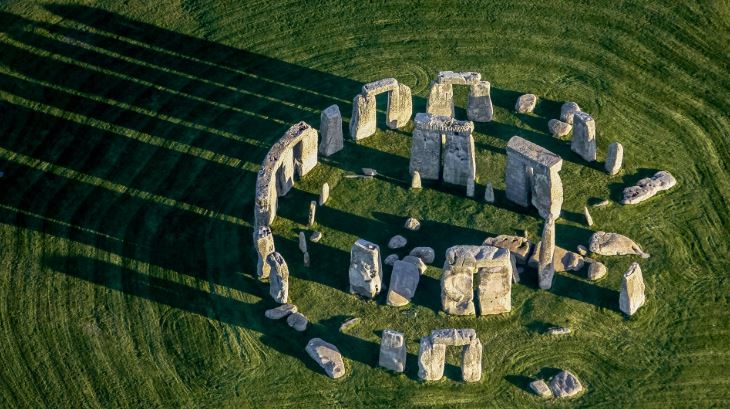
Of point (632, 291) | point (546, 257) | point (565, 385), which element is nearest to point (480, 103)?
point (546, 257)

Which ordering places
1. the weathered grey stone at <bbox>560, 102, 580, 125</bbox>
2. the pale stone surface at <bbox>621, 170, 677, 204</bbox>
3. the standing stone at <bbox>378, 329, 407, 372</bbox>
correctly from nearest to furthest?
the standing stone at <bbox>378, 329, 407, 372</bbox>
the pale stone surface at <bbox>621, 170, 677, 204</bbox>
the weathered grey stone at <bbox>560, 102, 580, 125</bbox>

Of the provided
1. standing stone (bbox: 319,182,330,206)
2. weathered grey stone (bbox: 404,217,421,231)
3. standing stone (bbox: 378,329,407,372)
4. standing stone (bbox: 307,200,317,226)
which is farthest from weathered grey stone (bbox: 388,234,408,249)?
standing stone (bbox: 378,329,407,372)

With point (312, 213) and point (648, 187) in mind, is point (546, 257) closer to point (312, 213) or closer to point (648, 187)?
point (648, 187)

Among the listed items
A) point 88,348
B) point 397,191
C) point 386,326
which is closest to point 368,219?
point 397,191

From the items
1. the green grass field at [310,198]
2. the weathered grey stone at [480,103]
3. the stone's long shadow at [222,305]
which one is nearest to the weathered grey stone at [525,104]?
the green grass field at [310,198]

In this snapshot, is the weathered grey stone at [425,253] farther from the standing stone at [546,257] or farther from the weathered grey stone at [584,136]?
the weathered grey stone at [584,136]

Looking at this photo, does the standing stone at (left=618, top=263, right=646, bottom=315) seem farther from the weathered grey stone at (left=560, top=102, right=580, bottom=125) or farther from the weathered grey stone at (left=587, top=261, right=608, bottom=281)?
the weathered grey stone at (left=560, top=102, right=580, bottom=125)

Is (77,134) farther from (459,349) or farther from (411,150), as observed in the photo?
(459,349)

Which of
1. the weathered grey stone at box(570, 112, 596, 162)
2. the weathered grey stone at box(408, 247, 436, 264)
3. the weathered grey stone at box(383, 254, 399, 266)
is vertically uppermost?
the weathered grey stone at box(570, 112, 596, 162)
